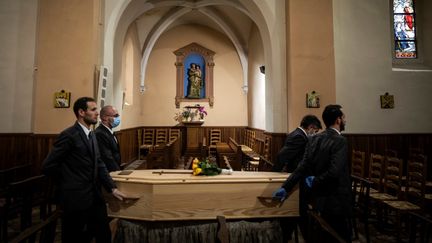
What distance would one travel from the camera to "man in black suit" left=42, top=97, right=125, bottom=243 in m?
2.12

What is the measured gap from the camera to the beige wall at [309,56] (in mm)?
5258

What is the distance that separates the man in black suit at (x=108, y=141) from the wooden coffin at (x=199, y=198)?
1.50 ft

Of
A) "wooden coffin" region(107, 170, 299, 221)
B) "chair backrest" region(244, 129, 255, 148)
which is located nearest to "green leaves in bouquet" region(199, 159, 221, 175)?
"wooden coffin" region(107, 170, 299, 221)

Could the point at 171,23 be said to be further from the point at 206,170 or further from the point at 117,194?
the point at 117,194

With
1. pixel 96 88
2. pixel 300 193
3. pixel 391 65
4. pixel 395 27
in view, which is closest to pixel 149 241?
pixel 300 193

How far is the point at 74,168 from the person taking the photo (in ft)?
7.10

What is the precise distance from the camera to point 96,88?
511 centimetres

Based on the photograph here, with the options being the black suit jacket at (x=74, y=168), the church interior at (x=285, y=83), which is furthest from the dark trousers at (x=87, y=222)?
the church interior at (x=285, y=83)

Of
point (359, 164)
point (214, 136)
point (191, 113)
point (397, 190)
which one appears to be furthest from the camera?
point (214, 136)

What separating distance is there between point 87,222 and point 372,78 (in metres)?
6.13

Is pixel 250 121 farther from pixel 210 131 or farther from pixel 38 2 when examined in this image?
pixel 38 2

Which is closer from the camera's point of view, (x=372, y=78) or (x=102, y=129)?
(x=102, y=129)

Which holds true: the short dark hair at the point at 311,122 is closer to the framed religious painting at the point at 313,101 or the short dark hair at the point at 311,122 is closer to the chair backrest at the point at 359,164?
the chair backrest at the point at 359,164

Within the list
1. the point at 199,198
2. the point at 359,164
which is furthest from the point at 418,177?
the point at 199,198
